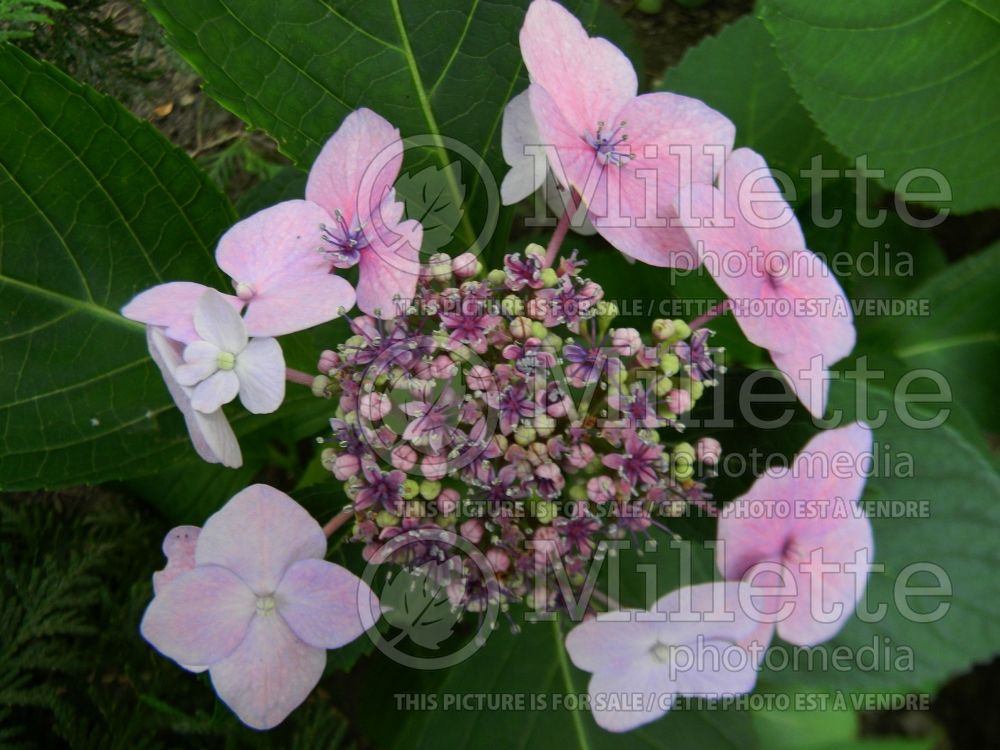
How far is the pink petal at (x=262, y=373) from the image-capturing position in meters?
0.72

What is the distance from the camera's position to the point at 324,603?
76cm

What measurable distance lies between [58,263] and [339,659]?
539 millimetres

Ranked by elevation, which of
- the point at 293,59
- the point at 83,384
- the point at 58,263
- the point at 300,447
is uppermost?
the point at 293,59

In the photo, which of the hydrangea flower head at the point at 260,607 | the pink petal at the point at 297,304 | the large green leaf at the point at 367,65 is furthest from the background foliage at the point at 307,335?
the pink petal at the point at 297,304

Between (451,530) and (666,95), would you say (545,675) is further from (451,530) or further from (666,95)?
(666,95)

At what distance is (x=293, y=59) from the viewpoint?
2.92 ft

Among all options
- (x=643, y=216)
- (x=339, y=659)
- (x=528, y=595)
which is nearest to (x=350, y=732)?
(x=339, y=659)

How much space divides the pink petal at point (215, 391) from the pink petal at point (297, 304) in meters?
0.04

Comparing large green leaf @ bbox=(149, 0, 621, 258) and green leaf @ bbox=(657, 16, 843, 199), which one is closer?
large green leaf @ bbox=(149, 0, 621, 258)

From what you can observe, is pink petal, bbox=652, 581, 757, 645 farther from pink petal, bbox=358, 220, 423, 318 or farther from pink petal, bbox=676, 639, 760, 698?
pink petal, bbox=358, 220, 423, 318

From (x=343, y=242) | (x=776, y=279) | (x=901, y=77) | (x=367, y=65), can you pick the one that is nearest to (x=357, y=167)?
(x=343, y=242)

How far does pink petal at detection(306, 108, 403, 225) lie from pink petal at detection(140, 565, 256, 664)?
35 centimetres

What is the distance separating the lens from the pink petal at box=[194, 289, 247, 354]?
703 mm

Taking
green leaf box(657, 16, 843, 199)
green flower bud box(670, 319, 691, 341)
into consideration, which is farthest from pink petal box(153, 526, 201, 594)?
green leaf box(657, 16, 843, 199)
